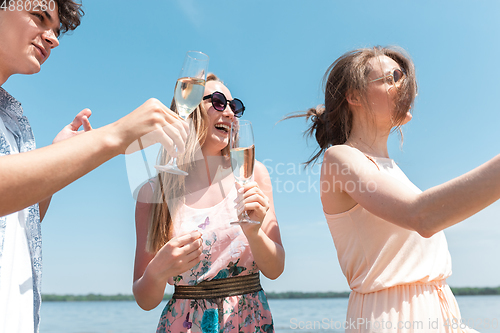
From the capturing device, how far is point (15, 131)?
73.9 inches

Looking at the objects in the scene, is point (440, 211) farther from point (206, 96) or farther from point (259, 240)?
point (206, 96)

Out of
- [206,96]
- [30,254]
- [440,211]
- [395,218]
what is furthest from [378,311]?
[206,96]

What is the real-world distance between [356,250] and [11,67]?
84.2 inches

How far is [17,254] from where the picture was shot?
1.68m

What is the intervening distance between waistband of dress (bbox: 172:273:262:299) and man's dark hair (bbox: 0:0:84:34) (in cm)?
202

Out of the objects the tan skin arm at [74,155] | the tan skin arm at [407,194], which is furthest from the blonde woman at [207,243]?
the tan skin arm at [74,155]

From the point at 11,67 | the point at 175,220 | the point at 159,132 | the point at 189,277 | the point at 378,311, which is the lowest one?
the point at 378,311

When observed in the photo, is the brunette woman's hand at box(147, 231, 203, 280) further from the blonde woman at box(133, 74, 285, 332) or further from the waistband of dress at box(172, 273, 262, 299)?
the waistband of dress at box(172, 273, 262, 299)

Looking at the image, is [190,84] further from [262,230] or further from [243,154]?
[262,230]

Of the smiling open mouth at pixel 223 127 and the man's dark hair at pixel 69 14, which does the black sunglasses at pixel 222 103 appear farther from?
the man's dark hair at pixel 69 14

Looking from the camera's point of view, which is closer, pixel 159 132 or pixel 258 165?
pixel 159 132

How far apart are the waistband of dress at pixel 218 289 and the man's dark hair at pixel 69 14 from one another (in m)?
2.02
